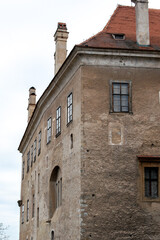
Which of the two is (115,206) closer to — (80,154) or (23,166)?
(80,154)

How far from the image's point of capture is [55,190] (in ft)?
91.1

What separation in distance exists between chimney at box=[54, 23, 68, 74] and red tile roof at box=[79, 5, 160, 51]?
4.52 metres

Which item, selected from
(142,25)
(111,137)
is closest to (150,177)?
(111,137)

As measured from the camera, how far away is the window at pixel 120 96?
22562mm

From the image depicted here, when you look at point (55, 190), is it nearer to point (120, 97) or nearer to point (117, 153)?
point (117, 153)

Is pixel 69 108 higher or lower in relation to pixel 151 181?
higher

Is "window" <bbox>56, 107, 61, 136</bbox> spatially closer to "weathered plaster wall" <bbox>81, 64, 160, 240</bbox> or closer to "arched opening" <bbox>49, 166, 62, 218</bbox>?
"arched opening" <bbox>49, 166, 62, 218</bbox>

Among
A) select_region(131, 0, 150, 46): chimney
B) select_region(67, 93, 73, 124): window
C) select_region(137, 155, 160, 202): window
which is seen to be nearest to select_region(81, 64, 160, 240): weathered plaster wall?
select_region(137, 155, 160, 202): window

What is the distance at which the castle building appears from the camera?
21.2 meters

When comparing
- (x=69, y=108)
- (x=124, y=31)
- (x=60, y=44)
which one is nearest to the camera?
(x=69, y=108)

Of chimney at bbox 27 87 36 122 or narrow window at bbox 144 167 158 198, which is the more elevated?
chimney at bbox 27 87 36 122

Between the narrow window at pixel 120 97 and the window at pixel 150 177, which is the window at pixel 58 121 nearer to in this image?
the narrow window at pixel 120 97

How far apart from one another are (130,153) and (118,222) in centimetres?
319

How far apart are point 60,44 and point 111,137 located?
35.6ft
